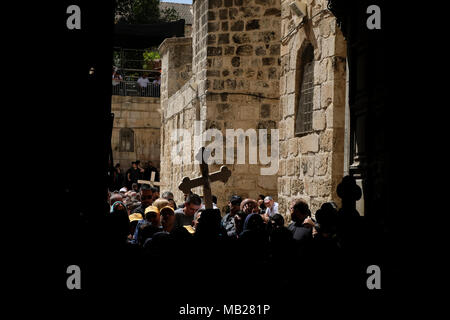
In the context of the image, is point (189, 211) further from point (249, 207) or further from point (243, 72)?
point (243, 72)

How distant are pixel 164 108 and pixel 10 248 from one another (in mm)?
15195

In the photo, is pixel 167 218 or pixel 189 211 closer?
pixel 167 218

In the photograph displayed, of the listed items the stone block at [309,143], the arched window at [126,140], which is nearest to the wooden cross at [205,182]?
the stone block at [309,143]

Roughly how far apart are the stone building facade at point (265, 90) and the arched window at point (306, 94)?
0.01 metres

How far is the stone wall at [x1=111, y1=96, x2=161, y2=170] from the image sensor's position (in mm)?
27234

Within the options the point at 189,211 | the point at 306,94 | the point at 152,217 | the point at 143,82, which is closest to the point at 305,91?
the point at 306,94

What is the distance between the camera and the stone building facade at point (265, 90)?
7906 millimetres

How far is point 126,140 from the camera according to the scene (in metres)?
27.4

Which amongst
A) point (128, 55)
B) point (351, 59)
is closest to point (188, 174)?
point (351, 59)

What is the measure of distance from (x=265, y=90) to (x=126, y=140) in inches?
604

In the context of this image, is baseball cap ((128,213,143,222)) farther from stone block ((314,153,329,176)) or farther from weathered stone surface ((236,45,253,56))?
weathered stone surface ((236,45,253,56))

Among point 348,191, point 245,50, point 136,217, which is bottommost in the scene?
point 136,217

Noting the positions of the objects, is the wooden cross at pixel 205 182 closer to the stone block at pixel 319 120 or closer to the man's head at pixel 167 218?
the stone block at pixel 319 120

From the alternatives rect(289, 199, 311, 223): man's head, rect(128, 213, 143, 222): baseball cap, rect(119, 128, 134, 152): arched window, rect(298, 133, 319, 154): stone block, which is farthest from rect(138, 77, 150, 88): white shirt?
rect(289, 199, 311, 223): man's head
